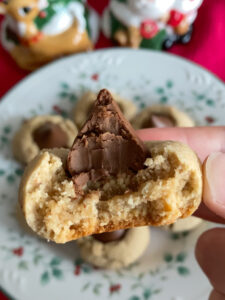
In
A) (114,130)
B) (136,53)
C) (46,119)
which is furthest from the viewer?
(136,53)

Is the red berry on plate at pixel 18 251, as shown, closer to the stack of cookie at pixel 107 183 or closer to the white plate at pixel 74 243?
the white plate at pixel 74 243

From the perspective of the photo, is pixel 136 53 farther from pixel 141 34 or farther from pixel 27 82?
pixel 27 82

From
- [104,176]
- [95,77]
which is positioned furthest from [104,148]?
[95,77]

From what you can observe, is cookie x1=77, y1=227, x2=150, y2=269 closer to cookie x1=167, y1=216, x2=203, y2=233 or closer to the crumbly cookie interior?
cookie x1=167, y1=216, x2=203, y2=233

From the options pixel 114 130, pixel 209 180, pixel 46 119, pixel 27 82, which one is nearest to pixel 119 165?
pixel 114 130

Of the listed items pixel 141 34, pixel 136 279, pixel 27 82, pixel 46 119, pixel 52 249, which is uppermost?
pixel 141 34

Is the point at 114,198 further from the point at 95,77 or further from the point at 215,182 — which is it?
the point at 95,77

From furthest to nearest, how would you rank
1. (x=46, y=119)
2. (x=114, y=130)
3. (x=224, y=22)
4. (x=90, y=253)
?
(x=224, y=22)
(x=46, y=119)
(x=90, y=253)
(x=114, y=130)
